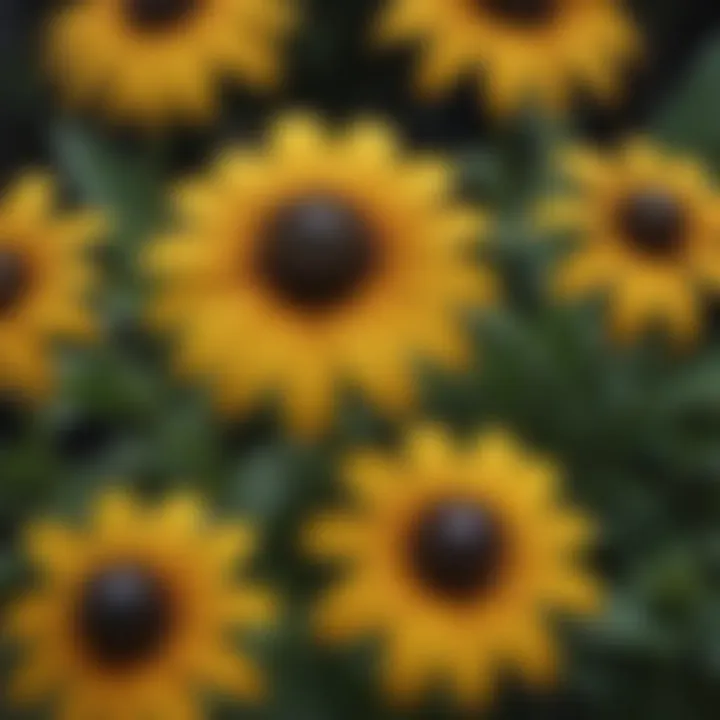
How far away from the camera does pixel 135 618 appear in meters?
0.78

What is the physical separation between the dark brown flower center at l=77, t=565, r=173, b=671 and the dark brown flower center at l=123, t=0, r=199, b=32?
42cm

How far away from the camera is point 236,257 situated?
33.8 inches

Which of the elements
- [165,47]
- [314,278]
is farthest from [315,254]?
[165,47]

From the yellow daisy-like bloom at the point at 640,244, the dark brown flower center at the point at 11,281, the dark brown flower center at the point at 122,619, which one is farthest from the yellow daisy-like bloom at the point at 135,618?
the yellow daisy-like bloom at the point at 640,244

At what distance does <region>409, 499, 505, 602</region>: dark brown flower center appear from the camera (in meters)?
0.79

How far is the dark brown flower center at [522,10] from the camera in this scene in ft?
3.39

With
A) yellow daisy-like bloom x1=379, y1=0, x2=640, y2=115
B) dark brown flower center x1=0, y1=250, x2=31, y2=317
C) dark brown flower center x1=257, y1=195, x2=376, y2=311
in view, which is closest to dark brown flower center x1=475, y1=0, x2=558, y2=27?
yellow daisy-like bloom x1=379, y1=0, x2=640, y2=115

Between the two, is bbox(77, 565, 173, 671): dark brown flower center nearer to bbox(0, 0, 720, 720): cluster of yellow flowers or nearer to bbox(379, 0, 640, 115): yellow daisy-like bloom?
bbox(0, 0, 720, 720): cluster of yellow flowers

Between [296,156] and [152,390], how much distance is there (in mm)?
198

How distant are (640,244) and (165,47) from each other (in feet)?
1.16

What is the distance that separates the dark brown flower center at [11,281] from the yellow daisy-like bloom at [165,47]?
0.20 metres

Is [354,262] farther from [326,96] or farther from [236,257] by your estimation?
[326,96]

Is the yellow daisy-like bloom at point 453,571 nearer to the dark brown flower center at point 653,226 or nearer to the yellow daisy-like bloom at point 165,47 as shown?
the dark brown flower center at point 653,226

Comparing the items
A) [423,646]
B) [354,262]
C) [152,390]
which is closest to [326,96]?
[152,390]
